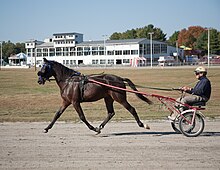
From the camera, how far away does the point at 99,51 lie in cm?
12075

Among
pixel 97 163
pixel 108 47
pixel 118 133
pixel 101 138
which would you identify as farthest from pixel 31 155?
pixel 108 47

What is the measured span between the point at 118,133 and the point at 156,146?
6.38 ft

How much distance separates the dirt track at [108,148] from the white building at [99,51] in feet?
308

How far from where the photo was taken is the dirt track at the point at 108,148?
6.37 m

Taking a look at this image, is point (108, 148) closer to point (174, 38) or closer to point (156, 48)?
point (156, 48)

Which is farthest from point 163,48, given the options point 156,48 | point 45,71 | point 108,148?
point 108,148

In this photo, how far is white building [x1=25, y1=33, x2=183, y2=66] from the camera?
11338 centimetres

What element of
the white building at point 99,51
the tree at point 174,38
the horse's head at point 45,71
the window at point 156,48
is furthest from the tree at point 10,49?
the horse's head at point 45,71

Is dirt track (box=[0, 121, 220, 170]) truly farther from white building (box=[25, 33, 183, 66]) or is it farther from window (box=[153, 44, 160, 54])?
window (box=[153, 44, 160, 54])

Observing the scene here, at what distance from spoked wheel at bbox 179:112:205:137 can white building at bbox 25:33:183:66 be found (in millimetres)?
94250

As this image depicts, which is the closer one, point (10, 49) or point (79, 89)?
point (79, 89)

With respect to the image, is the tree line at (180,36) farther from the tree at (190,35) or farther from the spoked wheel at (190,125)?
the spoked wheel at (190,125)

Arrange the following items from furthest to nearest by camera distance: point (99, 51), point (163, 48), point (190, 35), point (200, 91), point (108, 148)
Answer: point (190, 35) < point (163, 48) < point (99, 51) < point (200, 91) < point (108, 148)

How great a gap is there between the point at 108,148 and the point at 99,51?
11387cm
